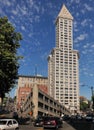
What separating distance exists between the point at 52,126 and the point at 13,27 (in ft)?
51.7

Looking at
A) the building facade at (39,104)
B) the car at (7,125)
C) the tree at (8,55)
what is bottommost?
the car at (7,125)

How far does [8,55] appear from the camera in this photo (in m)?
43.6

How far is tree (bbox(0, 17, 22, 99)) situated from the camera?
43.8m

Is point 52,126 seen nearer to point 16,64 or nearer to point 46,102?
point 16,64

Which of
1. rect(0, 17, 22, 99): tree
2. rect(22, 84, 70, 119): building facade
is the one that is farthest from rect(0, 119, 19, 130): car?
rect(22, 84, 70, 119): building facade

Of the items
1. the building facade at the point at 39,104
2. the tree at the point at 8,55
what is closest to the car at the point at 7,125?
the tree at the point at 8,55

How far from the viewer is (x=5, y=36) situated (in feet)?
153

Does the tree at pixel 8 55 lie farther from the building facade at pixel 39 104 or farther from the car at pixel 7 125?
the building facade at pixel 39 104

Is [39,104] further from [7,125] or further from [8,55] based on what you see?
[7,125]

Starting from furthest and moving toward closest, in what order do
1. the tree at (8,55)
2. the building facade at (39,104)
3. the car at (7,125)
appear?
the building facade at (39,104)
the tree at (8,55)
the car at (7,125)

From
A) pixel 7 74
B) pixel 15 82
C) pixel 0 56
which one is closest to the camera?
pixel 0 56

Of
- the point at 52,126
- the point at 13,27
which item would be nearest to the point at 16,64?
the point at 13,27

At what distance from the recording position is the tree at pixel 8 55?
1722 inches

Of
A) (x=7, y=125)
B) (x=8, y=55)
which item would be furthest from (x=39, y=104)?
(x=7, y=125)
